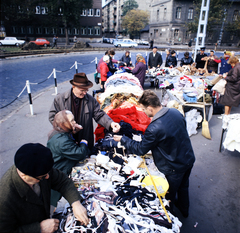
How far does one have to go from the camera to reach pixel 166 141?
7.45 feet

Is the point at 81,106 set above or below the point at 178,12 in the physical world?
below

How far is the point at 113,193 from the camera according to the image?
2160 mm

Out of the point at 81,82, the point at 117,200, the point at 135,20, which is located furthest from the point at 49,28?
the point at 117,200

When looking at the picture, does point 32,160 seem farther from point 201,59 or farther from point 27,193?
point 201,59

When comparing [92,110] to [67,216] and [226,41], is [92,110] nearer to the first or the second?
[67,216]

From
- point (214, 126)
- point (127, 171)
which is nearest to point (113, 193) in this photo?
point (127, 171)

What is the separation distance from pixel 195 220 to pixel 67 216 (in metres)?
2.05

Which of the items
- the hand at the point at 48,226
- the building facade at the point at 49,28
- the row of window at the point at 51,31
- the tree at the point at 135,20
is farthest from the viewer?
the tree at the point at 135,20

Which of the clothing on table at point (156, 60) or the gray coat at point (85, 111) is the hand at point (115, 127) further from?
the clothing on table at point (156, 60)

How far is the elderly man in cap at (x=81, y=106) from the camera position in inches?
125

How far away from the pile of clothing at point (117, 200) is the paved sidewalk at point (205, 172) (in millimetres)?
1191

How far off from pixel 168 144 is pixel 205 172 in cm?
225

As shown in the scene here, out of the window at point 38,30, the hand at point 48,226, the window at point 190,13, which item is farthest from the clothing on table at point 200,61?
the window at point 38,30

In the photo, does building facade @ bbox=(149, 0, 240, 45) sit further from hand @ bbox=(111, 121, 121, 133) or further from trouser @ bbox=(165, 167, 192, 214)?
trouser @ bbox=(165, 167, 192, 214)
